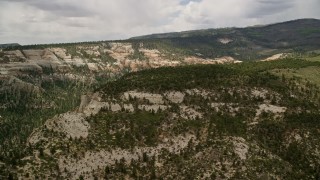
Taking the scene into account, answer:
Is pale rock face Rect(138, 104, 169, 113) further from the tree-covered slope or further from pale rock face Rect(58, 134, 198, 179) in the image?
pale rock face Rect(58, 134, 198, 179)

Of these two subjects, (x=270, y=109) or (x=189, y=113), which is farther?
(x=270, y=109)

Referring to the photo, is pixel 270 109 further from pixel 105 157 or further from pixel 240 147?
pixel 105 157

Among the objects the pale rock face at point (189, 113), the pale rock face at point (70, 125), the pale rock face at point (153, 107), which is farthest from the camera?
the pale rock face at point (153, 107)

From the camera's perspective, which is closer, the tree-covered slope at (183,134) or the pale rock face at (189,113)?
the tree-covered slope at (183,134)

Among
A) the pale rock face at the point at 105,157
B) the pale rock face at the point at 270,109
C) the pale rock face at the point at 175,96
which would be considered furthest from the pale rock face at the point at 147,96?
the pale rock face at the point at 270,109

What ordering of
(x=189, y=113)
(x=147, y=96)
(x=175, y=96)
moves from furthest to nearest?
(x=175, y=96) < (x=147, y=96) < (x=189, y=113)

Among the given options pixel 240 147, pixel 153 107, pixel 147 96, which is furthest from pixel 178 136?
pixel 147 96

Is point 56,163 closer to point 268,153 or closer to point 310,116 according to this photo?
point 268,153

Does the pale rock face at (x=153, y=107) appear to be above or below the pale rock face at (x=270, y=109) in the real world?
above

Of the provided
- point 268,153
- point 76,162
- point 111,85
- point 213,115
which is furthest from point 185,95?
point 76,162

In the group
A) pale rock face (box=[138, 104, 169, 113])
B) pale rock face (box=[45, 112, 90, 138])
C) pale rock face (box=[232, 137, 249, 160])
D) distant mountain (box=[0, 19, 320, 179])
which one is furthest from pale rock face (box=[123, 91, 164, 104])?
pale rock face (box=[232, 137, 249, 160])

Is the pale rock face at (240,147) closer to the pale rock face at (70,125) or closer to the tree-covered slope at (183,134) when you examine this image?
the tree-covered slope at (183,134)
